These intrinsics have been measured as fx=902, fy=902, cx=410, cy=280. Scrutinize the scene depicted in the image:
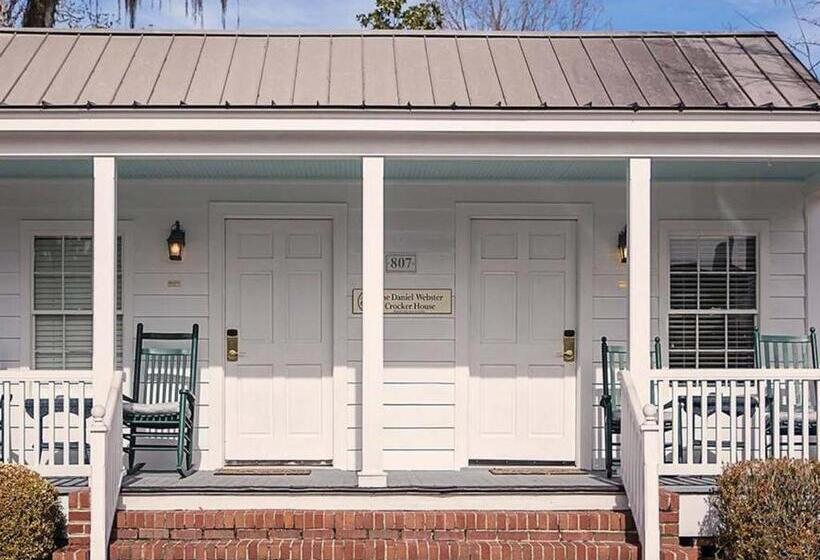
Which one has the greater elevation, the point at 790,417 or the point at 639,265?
the point at 639,265

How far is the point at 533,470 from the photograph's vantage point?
6.60 meters

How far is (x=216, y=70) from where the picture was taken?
6.05 m

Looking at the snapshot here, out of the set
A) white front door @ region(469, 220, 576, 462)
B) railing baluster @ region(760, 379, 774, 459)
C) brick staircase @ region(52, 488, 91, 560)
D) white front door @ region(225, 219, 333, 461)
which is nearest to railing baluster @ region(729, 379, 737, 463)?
railing baluster @ region(760, 379, 774, 459)

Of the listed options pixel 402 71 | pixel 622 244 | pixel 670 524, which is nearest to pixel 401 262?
pixel 402 71

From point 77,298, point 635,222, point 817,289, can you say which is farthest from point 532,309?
point 77,298

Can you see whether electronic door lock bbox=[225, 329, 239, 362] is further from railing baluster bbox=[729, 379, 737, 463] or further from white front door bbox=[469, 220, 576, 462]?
railing baluster bbox=[729, 379, 737, 463]

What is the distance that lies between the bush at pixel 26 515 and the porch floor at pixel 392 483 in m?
0.47

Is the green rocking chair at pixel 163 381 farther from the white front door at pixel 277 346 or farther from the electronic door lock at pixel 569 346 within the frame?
the electronic door lock at pixel 569 346

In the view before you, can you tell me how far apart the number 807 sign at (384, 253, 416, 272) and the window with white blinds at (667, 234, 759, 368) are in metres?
2.00

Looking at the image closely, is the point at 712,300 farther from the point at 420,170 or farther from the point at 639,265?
the point at 420,170

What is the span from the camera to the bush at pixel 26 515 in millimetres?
4750

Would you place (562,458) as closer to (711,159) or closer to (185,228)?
(711,159)

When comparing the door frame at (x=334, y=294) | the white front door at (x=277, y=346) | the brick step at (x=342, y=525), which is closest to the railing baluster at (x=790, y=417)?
the brick step at (x=342, y=525)

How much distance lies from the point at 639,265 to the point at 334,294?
243 cm
